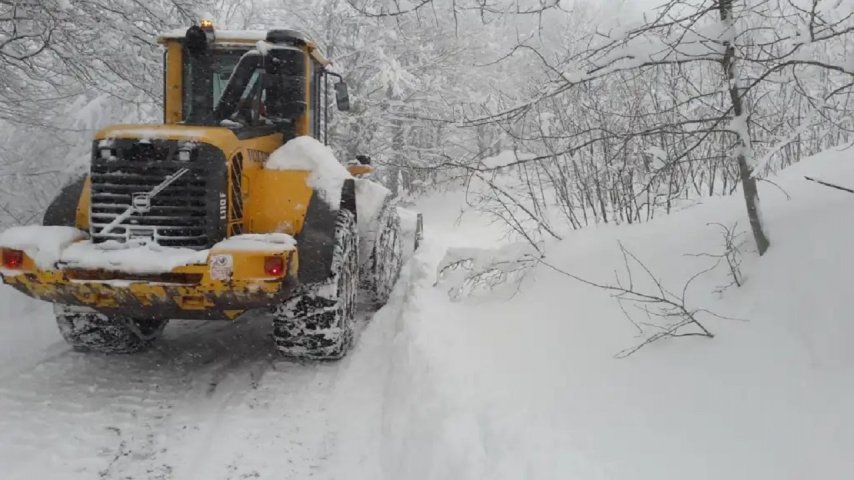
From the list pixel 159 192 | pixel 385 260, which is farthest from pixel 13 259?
pixel 385 260

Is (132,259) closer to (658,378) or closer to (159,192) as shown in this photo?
(159,192)

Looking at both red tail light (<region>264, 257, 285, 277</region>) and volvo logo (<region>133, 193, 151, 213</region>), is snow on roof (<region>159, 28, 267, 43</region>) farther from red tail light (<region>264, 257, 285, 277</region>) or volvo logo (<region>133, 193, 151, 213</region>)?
red tail light (<region>264, 257, 285, 277</region>)

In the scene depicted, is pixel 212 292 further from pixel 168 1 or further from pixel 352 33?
pixel 352 33

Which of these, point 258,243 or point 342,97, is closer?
point 258,243

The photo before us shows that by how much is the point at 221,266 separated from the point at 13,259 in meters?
1.46

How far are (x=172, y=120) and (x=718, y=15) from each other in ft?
15.5

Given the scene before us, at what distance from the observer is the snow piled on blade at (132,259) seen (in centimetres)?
438

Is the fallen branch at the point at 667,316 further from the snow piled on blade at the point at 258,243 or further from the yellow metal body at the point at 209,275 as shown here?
the yellow metal body at the point at 209,275

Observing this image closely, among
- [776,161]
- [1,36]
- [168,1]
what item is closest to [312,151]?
[776,161]

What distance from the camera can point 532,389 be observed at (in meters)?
3.85

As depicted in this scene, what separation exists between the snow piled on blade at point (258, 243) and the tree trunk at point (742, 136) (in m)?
2.85

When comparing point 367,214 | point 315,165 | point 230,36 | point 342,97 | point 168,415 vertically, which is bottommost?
point 168,415

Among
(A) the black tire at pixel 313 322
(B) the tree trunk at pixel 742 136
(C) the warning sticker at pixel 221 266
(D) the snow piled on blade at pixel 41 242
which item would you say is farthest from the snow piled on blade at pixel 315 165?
(B) the tree trunk at pixel 742 136

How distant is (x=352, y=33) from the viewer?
912 inches
